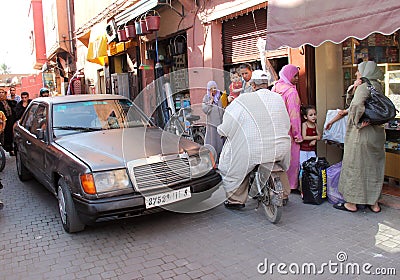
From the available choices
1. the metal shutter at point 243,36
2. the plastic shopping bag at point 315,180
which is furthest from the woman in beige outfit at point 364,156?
the metal shutter at point 243,36

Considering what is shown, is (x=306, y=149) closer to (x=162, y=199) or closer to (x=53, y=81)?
(x=162, y=199)

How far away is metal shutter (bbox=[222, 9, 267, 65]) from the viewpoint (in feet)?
25.0

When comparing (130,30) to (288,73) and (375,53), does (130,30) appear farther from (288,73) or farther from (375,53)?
(375,53)

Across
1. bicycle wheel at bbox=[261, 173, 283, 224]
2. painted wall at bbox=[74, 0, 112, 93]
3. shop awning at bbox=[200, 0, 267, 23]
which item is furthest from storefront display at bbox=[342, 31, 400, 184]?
painted wall at bbox=[74, 0, 112, 93]

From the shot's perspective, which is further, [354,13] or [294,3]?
[294,3]

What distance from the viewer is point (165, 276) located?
357cm

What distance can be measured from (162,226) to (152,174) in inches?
31.3

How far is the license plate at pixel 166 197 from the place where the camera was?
14.1 feet

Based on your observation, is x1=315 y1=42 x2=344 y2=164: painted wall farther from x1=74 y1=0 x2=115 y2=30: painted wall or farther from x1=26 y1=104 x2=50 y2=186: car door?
x1=74 y1=0 x2=115 y2=30: painted wall

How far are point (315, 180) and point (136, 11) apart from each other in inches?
298

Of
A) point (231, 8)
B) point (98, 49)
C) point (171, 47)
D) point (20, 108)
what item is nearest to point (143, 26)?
point (171, 47)

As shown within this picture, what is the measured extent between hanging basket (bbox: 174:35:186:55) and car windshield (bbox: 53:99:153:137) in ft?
16.4

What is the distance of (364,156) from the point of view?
4766 mm

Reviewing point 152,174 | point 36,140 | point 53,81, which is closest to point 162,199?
point 152,174
